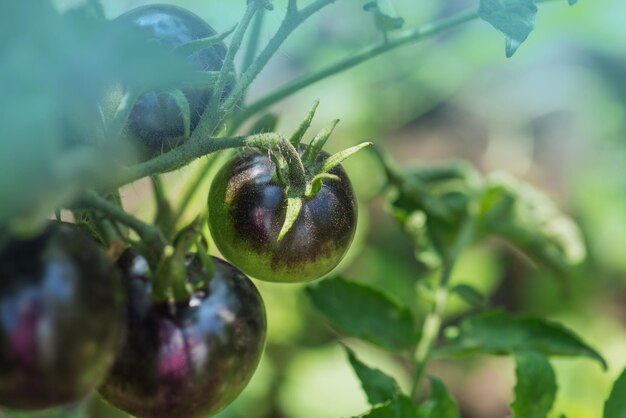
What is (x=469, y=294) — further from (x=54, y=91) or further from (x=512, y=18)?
(x=54, y=91)

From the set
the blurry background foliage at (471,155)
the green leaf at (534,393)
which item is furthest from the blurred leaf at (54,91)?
the green leaf at (534,393)

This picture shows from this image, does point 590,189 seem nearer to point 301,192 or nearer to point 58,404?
point 301,192

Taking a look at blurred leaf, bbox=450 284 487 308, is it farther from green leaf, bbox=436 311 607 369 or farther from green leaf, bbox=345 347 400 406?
green leaf, bbox=345 347 400 406

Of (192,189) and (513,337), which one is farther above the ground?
(192,189)

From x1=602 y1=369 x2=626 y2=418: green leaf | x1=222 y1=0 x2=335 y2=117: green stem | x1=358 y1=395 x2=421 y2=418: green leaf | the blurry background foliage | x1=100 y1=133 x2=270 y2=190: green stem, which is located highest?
x1=222 y1=0 x2=335 y2=117: green stem

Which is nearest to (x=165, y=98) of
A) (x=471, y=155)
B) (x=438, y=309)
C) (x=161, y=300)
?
(x=161, y=300)

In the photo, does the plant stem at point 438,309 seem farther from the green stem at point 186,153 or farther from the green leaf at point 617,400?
the green stem at point 186,153

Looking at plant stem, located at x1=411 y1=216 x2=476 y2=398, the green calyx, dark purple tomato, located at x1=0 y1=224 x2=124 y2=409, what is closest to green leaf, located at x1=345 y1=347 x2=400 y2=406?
plant stem, located at x1=411 y1=216 x2=476 y2=398
